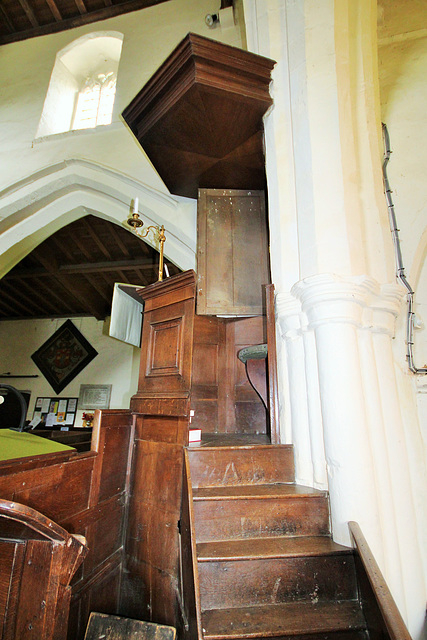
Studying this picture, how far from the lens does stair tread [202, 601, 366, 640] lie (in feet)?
3.67

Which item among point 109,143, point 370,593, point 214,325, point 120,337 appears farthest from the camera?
point 109,143

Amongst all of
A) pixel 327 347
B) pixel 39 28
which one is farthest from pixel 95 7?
pixel 327 347

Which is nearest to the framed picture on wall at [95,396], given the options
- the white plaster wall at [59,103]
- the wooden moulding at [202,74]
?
the white plaster wall at [59,103]

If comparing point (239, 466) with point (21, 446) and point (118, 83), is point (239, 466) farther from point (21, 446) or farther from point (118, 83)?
point (118, 83)

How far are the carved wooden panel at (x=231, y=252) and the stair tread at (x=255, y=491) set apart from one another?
134cm

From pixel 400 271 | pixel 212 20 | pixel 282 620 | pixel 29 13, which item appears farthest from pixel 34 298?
pixel 282 620

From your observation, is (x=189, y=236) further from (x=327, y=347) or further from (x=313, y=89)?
(x=327, y=347)

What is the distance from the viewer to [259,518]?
1519 mm

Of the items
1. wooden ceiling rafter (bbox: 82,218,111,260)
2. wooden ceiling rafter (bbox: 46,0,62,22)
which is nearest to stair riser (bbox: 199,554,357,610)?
wooden ceiling rafter (bbox: 82,218,111,260)

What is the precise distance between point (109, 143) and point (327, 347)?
3780mm

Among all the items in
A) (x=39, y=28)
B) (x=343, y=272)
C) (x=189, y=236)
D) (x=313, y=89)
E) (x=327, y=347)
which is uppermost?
(x=39, y=28)

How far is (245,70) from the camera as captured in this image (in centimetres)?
229

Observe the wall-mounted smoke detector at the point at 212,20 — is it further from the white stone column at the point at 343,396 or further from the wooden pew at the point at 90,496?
the wooden pew at the point at 90,496

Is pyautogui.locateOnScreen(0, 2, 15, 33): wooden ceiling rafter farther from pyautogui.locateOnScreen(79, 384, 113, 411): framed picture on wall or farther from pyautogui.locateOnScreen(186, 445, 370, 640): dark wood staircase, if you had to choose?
pyautogui.locateOnScreen(186, 445, 370, 640): dark wood staircase
